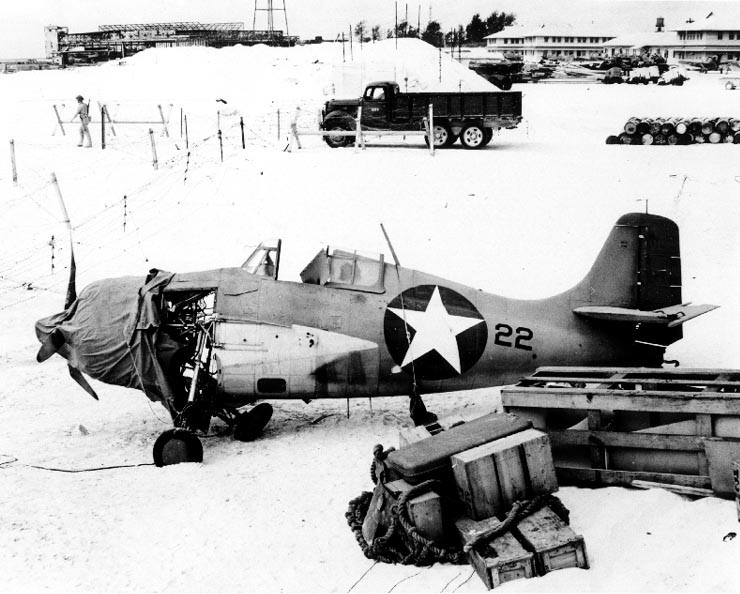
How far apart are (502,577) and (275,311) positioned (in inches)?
200

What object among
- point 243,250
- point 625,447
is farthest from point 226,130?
point 625,447

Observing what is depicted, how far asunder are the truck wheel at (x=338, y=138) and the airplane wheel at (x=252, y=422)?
17.3 metres

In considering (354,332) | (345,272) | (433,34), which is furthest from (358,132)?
(433,34)

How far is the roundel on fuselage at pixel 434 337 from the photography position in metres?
9.92

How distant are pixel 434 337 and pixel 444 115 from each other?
18.1 m

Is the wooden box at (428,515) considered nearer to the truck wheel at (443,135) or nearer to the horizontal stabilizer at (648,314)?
the horizontal stabilizer at (648,314)

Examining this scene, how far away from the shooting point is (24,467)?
9.19 m

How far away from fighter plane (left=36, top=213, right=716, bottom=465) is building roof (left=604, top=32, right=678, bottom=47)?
293 feet

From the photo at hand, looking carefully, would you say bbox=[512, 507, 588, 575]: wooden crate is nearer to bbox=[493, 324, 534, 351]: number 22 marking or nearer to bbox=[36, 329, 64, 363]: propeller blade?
bbox=[493, 324, 534, 351]: number 22 marking

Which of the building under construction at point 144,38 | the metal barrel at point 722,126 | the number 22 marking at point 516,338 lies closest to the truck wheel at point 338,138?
the metal barrel at point 722,126

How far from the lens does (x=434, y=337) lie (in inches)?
392

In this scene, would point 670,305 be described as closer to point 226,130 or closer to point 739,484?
point 739,484

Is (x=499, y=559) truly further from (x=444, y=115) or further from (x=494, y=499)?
(x=444, y=115)

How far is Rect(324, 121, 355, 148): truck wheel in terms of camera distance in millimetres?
26786
